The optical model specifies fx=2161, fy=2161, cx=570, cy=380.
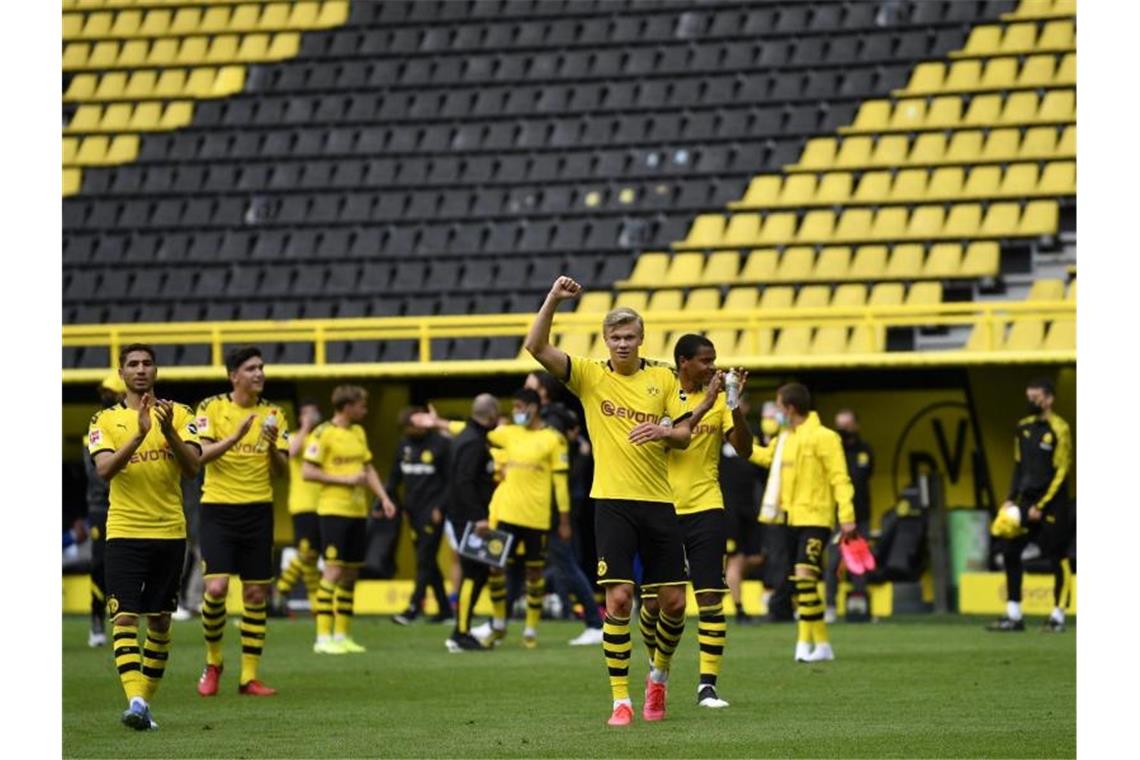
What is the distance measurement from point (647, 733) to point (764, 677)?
3676mm

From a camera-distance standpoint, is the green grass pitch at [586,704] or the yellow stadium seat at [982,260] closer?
the green grass pitch at [586,704]

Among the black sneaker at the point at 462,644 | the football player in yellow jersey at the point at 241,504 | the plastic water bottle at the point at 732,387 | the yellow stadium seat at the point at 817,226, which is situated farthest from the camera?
the yellow stadium seat at the point at 817,226

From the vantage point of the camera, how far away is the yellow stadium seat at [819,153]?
26.8 metres

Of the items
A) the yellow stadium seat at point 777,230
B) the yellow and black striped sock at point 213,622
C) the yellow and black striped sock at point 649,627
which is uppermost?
the yellow stadium seat at point 777,230

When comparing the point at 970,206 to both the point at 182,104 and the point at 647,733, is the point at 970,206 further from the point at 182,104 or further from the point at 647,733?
the point at 647,733

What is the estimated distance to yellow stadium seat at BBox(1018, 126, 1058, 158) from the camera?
25.4m

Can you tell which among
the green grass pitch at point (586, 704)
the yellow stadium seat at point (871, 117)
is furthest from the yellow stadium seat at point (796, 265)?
the green grass pitch at point (586, 704)

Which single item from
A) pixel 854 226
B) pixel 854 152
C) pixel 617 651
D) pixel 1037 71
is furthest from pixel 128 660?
pixel 1037 71

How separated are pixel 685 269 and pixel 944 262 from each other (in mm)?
3210

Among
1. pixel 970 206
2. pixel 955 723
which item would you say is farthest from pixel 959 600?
pixel 955 723

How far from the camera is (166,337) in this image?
24594 millimetres

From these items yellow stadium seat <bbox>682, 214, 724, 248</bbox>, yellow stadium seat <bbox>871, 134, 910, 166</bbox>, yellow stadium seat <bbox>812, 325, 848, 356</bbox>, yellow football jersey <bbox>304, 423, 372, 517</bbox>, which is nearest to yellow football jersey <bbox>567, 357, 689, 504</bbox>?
yellow football jersey <bbox>304, 423, 372, 517</bbox>

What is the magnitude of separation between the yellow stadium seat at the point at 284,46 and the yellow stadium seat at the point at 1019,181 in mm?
11350

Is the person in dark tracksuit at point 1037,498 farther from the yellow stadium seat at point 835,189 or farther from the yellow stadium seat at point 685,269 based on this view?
the yellow stadium seat at point 835,189
